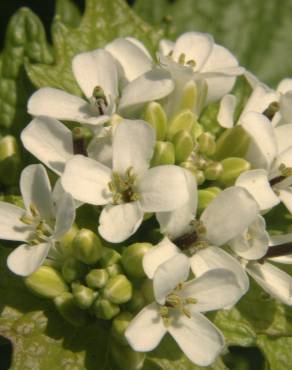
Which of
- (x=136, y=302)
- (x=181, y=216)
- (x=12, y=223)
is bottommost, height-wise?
(x=136, y=302)

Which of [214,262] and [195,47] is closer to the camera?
[214,262]

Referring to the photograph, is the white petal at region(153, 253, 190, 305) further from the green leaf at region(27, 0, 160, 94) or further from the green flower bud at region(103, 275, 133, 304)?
the green leaf at region(27, 0, 160, 94)

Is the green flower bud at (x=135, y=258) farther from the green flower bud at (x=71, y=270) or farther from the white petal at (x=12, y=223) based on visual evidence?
the white petal at (x=12, y=223)

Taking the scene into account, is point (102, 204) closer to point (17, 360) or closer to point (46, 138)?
point (46, 138)

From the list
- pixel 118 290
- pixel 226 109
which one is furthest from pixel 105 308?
pixel 226 109

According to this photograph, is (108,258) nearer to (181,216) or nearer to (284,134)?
(181,216)

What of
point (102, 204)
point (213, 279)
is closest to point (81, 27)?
point (102, 204)
